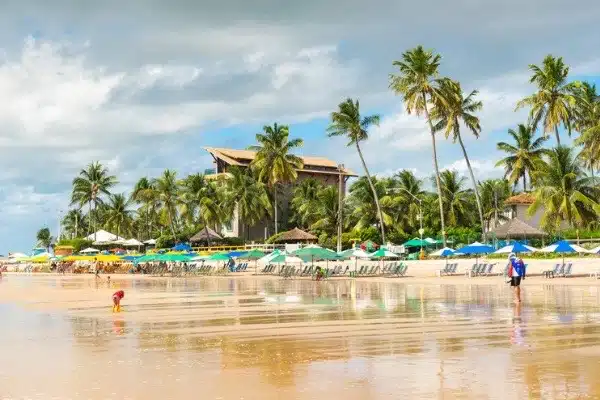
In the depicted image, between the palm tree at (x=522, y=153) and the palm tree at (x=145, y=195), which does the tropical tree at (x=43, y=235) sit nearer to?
the palm tree at (x=145, y=195)

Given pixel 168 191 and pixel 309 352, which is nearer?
pixel 309 352

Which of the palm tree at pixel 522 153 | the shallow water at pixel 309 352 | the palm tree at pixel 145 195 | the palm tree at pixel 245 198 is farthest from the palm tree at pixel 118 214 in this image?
the shallow water at pixel 309 352

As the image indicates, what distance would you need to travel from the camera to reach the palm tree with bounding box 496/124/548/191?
6662 cm

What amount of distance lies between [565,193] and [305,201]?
34.7 m

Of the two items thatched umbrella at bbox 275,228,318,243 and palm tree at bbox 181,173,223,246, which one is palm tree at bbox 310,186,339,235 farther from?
palm tree at bbox 181,173,223,246

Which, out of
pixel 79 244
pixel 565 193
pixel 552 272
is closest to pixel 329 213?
pixel 565 193

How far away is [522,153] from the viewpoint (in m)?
66.9

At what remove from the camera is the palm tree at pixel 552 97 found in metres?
58.2

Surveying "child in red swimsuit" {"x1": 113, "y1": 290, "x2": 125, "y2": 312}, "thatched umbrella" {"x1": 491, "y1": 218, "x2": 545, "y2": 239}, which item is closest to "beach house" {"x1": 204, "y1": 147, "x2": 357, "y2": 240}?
"thatched umbrella" {"x1": 491, "y1": 218, "x2": 545, "y2": 239}

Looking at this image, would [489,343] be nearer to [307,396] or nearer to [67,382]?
[307,396]

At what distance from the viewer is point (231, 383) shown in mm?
10258

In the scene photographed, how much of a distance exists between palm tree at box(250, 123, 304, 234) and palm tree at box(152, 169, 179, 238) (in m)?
12.1

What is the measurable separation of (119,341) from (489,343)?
7.37 metres

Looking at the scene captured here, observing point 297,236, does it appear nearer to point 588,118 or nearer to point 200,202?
point 200,202
